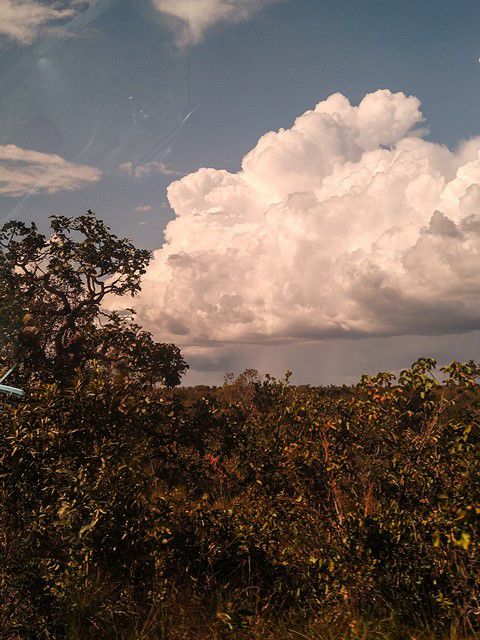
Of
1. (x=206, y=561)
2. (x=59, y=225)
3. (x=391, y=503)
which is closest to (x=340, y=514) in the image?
(x=391, y=503)

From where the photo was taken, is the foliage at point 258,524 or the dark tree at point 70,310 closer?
the foliage at point 258,524

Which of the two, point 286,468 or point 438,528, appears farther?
point 286,468

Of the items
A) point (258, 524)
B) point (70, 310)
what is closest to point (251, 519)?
point (258, 524)

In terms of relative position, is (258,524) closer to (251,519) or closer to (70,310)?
(251,519)

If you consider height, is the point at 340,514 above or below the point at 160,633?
above

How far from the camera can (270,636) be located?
16.4 feet

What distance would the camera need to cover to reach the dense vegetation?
5.19 m

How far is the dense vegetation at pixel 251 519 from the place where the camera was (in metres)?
5.19

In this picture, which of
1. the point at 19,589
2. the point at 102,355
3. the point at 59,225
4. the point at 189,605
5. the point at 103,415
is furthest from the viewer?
the point at 59,225

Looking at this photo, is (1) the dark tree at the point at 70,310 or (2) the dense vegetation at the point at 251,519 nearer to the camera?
(2) the dense vegetation at the point at 251,519

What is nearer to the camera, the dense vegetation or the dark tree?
the dense vegetation

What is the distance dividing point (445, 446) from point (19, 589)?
4426mm

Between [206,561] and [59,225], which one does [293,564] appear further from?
[59,225]

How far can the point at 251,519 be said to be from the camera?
609 cm
